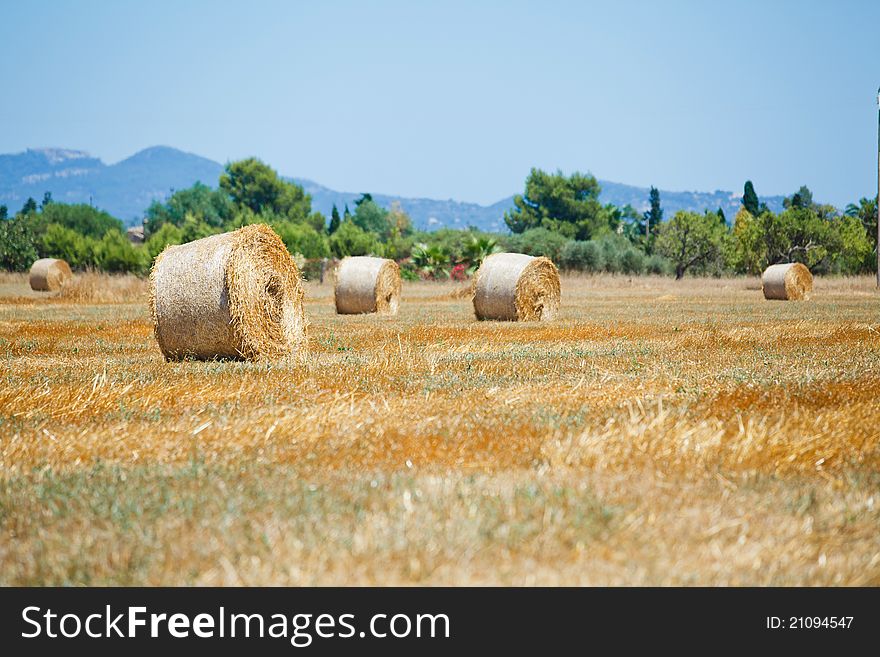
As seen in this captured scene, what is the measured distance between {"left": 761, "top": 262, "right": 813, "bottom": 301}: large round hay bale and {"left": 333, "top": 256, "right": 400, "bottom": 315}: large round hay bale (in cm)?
1459

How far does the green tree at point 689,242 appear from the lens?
63.5 m

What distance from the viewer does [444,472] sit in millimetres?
5363

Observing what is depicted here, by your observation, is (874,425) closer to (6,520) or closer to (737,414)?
(737,414)

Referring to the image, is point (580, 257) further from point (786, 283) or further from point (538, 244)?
point (786, 283)

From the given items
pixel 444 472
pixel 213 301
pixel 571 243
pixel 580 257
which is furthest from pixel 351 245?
pixel 444 472

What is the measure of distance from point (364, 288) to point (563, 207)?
67.6 meters

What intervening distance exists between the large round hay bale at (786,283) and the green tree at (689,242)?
29.2m

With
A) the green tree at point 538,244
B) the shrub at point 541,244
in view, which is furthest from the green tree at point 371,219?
the green tree at point 538,244

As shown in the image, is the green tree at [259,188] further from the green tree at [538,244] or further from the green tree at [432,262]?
the green tree at [432,262]

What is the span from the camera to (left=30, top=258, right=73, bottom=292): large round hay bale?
42.9m

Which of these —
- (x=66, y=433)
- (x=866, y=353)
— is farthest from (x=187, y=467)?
(x=866, y=353)

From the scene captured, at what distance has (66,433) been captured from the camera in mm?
6602

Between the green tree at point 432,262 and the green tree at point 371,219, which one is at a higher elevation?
the green tree at point 371,219
